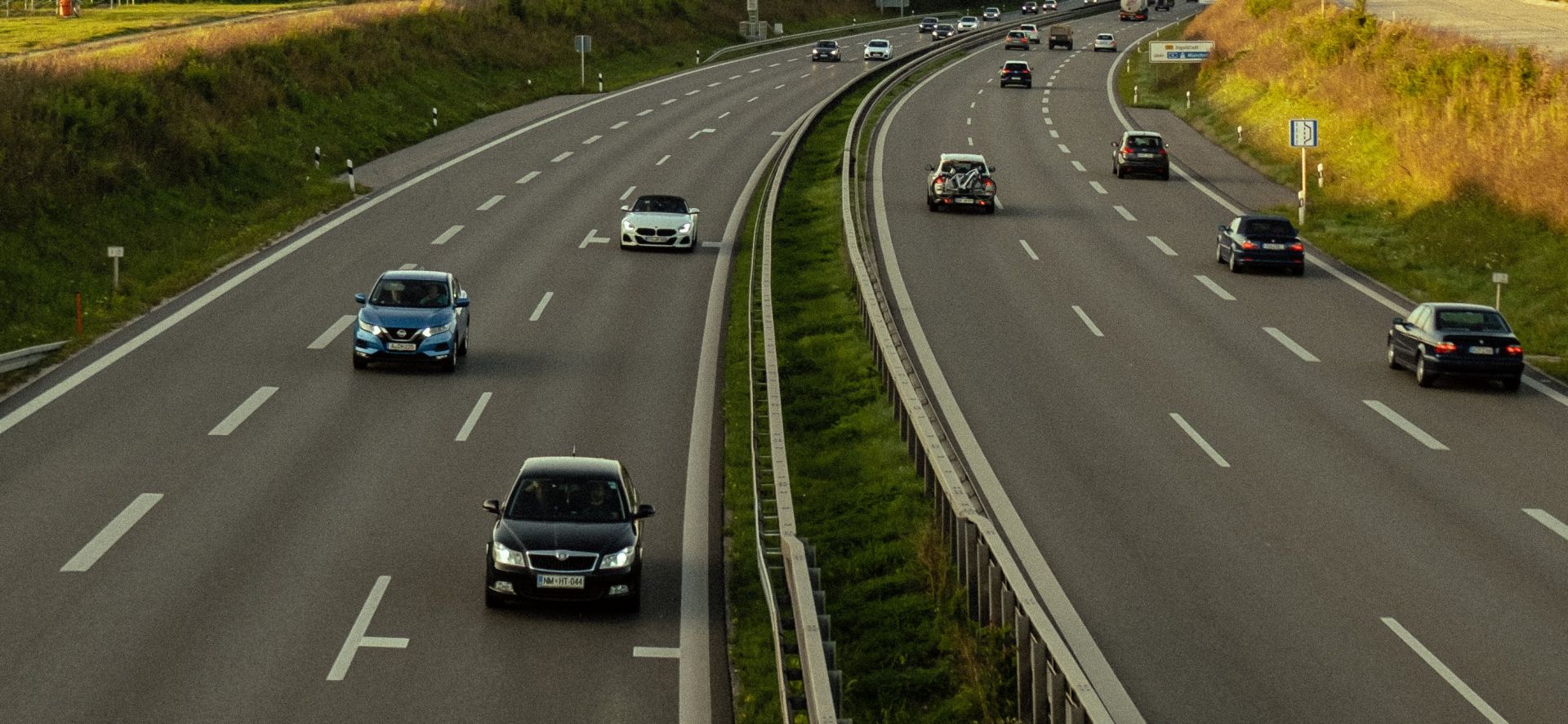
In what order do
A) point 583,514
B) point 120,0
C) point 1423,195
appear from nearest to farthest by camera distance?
point 583,514, point 1423,195, point 120,0

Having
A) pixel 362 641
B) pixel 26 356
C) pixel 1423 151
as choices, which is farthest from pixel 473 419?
pixel 1423 151

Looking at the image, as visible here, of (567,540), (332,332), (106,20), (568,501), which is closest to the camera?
(567,540)

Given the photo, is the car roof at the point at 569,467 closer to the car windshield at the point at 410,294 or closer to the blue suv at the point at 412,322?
the blue suv at the point at 412,322

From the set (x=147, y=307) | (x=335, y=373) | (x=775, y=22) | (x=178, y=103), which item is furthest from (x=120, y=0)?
(x=335, y=373)

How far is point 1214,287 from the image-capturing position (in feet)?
122

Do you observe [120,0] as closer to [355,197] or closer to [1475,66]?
[355,197]

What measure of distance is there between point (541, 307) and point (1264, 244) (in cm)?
1546

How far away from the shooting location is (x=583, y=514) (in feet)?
57.5

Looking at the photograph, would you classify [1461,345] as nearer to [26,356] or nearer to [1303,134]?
[1303,134]

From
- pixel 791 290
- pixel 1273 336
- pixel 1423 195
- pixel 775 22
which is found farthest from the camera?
pixel 775 22

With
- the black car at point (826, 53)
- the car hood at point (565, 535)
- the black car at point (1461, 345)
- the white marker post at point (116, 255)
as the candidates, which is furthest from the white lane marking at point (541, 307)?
the black car at point (826, 53)

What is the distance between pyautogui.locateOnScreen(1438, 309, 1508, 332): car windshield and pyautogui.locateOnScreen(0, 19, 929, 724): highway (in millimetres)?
11558

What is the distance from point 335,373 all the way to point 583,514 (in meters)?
11.3

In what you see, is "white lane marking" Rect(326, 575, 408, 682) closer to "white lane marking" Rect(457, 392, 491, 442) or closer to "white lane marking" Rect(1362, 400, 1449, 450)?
"white lane marking" Rect(457, 392, 491, 442)
